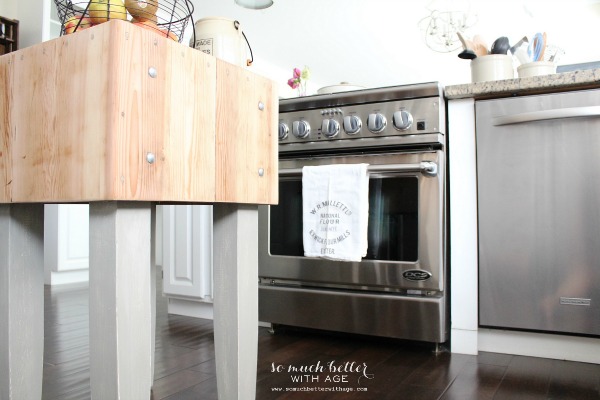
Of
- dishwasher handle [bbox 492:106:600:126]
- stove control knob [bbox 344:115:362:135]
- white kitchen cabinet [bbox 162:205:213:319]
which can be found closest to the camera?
dishwasher handle [bbox 492:106:600:126]

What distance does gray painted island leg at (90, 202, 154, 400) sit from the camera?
2.20 feet

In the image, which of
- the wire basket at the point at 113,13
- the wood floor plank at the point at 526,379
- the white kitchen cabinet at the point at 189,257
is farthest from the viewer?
the white kitchen cabinet at the point at 189,257

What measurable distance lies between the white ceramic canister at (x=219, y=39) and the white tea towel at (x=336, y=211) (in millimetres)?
705

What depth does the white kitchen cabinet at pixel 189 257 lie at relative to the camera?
1.94 metres

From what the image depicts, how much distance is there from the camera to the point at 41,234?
37.7 inches

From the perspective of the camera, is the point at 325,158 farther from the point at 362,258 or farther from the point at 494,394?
the point at 494,394

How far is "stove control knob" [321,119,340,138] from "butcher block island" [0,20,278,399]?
2.32 ft

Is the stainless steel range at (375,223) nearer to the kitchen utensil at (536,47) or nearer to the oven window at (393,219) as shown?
the oven window at (393,219)

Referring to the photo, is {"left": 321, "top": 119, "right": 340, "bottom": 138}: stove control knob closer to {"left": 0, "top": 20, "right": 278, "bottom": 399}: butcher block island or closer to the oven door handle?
the oven door handle

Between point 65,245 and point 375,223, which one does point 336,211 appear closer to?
point 375,223

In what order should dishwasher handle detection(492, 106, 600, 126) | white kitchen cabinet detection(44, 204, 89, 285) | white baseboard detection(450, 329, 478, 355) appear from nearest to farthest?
dishwasher handle detection(492, 106, 600, 126) → white baseboard detection(450, 329, 478, 355) → white kitchen cabinet detection(44, 204, 89, 285)

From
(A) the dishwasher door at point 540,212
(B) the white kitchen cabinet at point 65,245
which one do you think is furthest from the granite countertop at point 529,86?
(B) the white kitchen cabinet at point 65,245

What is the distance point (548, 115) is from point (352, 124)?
62 cm

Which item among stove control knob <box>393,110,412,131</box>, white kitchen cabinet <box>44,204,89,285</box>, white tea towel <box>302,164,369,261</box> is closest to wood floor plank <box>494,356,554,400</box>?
white tea towel <box>302,164,369,261</box>
